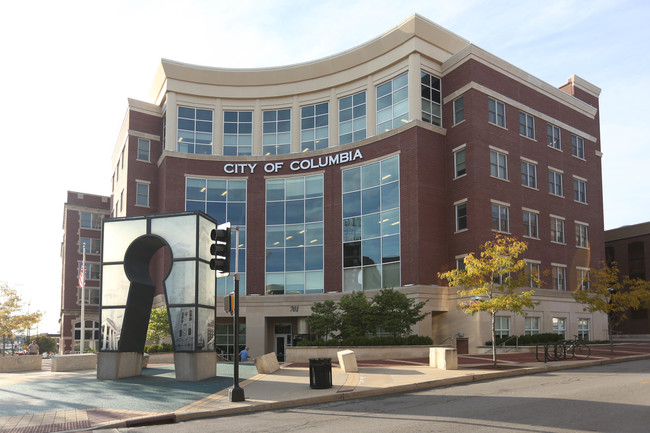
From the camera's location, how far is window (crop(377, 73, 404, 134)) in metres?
43.2

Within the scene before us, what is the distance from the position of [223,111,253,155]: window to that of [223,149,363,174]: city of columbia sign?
1619 millimetres

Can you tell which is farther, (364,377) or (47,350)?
(47,350)

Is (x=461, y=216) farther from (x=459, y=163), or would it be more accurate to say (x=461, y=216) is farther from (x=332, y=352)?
(x=332, y=352)

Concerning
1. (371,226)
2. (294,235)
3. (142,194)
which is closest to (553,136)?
(371,226)

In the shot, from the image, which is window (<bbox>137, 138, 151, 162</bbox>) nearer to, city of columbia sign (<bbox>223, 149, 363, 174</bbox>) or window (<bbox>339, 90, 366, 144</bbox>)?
city of columbia sign (<bbox>223, 149, 363, 174</bbox>)

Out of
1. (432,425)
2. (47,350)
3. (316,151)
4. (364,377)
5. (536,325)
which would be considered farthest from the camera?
(47,350)

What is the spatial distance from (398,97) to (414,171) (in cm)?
612

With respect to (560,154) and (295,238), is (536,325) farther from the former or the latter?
(295,238)

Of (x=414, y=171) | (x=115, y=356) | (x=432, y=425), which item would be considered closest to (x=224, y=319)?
(x=414, y=171)

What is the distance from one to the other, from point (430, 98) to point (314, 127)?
397 inches

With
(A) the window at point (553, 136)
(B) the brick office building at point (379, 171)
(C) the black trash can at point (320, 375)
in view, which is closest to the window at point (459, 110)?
(B) the brick office building at point (379, 171)

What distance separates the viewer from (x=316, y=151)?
47219 mm

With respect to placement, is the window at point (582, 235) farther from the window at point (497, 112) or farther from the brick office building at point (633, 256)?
the brick office building at point (633, 256)

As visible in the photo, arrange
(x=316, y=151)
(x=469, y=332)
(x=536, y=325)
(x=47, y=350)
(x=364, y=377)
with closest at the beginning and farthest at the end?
1. (x=364, y=377)
2. (x=469, y=332)
3. (x=536, y=325)
4. (x=316, y=151)
5. (x=47, y=350)
